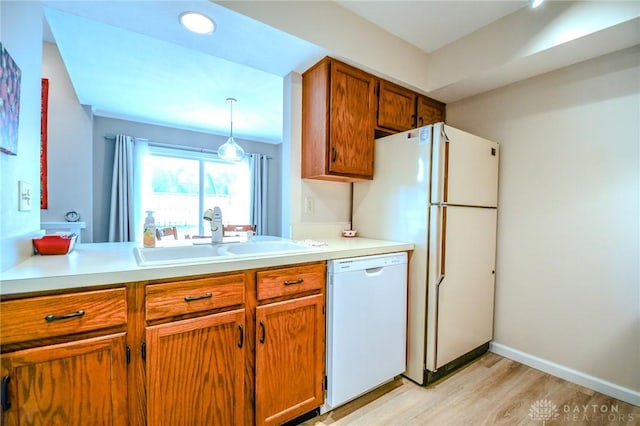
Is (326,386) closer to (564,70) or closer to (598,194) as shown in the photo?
(598,194)

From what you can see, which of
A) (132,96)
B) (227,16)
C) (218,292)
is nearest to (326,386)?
(218,292)

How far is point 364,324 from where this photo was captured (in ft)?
5.32

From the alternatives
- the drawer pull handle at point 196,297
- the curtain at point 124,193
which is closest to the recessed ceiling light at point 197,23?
the drawer pull handle at point 196,297

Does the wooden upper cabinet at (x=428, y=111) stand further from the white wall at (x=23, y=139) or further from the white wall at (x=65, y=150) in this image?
the white wall at (x=65, y=150)

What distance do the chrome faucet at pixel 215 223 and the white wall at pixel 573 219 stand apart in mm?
2203

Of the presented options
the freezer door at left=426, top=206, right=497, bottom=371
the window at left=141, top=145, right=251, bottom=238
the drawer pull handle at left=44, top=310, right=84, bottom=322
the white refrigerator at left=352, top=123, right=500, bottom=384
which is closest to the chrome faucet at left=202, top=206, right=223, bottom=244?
the drawer pull handle at left=44, top=310, right=84, bottom=322

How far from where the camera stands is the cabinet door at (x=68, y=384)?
0.85m

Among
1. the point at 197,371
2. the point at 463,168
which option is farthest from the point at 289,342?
the point at 463,168

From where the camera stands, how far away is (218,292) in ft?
3.94

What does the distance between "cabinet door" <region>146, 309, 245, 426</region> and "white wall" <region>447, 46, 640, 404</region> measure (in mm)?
2151

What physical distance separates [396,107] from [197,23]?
1507 millimetres

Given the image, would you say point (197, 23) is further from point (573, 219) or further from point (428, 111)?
point (573, 219)

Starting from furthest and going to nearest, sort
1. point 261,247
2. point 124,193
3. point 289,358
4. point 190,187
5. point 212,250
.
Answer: point 190,187 → point 124,193 → point 261,247 → point 212,250 → point 289,358

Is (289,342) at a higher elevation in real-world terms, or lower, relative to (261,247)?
lower
